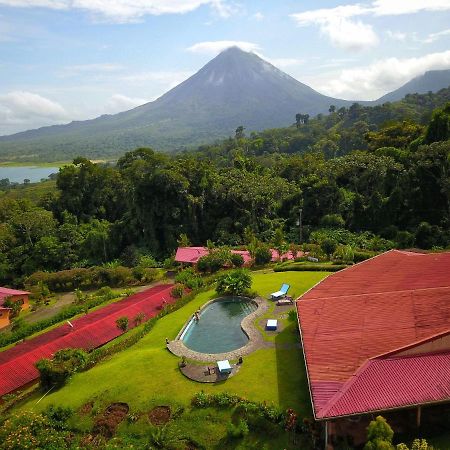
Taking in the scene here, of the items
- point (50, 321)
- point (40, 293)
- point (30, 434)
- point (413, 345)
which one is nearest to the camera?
point (413, 345)

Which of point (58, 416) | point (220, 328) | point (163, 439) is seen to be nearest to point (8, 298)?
point (220, 328)

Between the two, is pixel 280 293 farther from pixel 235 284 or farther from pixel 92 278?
pixel 92 278

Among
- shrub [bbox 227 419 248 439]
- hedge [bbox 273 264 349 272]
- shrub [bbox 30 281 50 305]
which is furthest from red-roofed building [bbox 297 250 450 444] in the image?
shrub [bbox 30 281 50 305]

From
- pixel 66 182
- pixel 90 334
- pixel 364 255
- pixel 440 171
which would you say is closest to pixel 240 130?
pixel 66 182

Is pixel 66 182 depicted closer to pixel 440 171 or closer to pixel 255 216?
pixel 255 216

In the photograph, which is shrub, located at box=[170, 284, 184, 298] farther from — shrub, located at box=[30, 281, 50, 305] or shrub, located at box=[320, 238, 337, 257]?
shrub, located at box=[30, 281, 50, 305]
